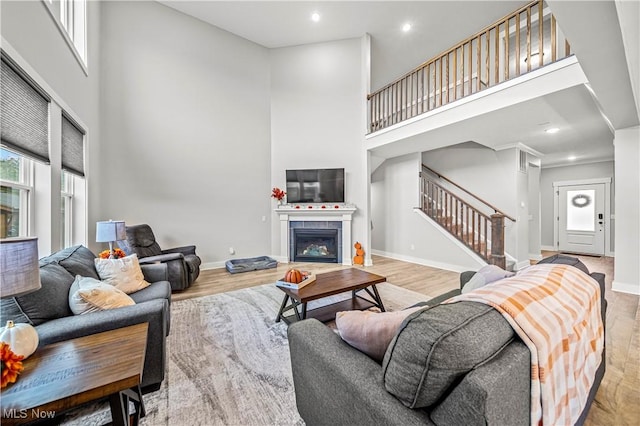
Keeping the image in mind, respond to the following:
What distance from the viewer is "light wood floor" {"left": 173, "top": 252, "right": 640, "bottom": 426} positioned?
1541 millimetres

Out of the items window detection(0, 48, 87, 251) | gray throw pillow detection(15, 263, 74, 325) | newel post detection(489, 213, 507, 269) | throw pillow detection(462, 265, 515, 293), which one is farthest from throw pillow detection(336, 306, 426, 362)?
newel post detection(489, 213, 507, 269)

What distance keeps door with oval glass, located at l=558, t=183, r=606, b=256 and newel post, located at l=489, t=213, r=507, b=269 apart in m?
4.57

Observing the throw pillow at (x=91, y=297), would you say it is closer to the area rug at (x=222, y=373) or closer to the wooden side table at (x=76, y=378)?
the wooden side table at (x=76, y=378)

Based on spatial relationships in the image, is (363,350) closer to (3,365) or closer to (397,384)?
(397,384)

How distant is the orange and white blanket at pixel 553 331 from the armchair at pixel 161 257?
3.49m

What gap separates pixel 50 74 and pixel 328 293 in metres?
3.06

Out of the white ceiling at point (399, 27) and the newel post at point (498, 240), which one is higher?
the white ceiling at point (399, 27)

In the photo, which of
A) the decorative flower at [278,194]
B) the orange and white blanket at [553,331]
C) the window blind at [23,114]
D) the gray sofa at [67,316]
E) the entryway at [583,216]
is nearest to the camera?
the orange and white blanket at [553,331]

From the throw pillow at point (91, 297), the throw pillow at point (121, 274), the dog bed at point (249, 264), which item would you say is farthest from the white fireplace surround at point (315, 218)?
the throw pillow at point (91, 297)

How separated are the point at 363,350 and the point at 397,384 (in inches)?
10.7

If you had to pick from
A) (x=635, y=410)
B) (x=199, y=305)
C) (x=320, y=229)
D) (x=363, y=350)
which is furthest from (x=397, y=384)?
(x=320, y=229)

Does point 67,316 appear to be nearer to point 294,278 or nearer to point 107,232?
point 294,278

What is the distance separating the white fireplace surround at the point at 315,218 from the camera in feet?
17.8

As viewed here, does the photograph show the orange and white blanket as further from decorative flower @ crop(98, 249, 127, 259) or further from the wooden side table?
decorative flower @ crop(98, 249, 127, 259)
